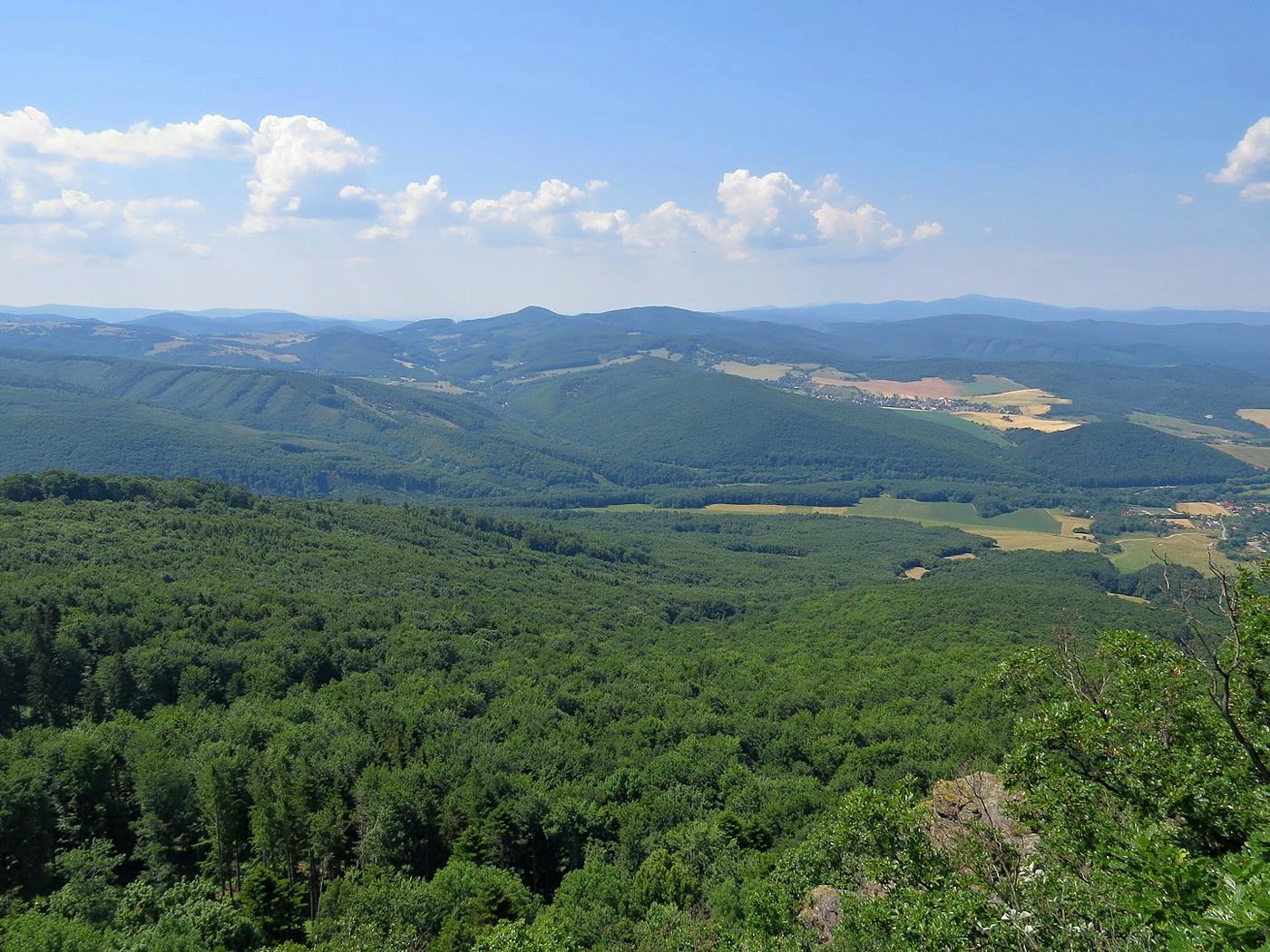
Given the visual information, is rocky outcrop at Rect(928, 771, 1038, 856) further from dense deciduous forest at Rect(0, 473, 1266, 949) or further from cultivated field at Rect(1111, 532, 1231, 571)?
cultivated field at Rect(1111, 532, 1231, 571)

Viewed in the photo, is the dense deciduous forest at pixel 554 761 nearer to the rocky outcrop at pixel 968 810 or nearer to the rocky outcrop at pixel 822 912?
the rocky outcrop at pixel 822 912

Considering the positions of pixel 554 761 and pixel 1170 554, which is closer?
pixel 554 761

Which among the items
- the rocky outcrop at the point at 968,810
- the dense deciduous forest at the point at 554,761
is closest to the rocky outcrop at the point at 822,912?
the dense deciduous forest at the point at 554,761

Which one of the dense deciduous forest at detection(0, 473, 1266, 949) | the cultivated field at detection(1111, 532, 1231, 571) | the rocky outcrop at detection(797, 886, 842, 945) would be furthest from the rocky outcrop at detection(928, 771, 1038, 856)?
the cultivated field at detection(1111, 532, 1231, 571)

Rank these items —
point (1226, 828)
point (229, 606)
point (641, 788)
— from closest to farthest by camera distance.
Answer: point (1226, 828), point (641, 788), point (229, 606)

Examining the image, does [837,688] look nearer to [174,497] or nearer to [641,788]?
[641,788]

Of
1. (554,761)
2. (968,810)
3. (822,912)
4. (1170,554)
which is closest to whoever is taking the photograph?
(822,912)

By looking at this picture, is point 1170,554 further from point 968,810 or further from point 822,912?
point 822,912

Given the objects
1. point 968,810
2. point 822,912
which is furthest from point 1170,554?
point 822,912

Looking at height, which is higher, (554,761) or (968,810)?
(968,810)

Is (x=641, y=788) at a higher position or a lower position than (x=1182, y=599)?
lower

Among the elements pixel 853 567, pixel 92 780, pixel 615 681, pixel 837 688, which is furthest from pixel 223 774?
pixel 853 567
